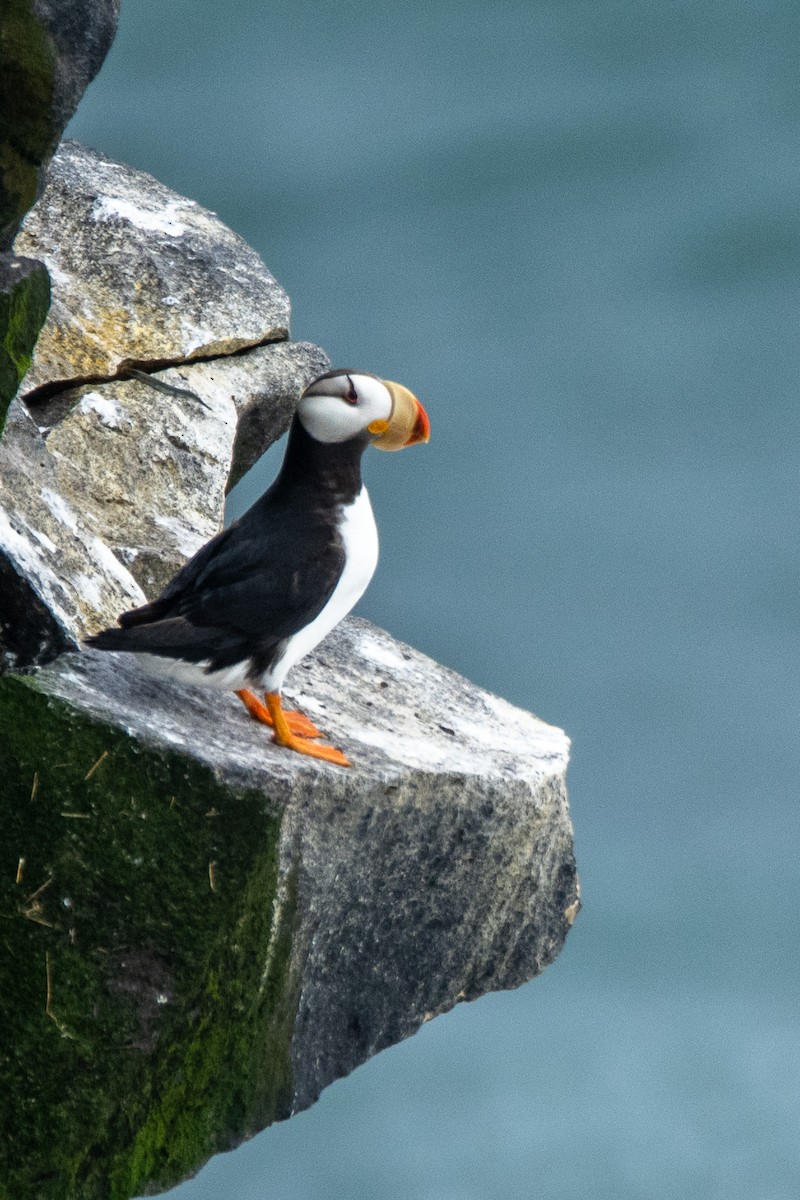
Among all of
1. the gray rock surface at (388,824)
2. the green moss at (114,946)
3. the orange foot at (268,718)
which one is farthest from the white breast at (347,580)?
the green moss at (114,946)

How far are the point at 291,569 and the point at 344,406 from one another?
22.5 inches

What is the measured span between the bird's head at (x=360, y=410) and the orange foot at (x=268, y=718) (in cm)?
86

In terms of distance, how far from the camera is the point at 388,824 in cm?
566

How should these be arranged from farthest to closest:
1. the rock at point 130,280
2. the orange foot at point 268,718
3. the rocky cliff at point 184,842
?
1. the rock at point 130,280
2. the orange foot at point 268,718
3. the rocky cliff at point 184,842

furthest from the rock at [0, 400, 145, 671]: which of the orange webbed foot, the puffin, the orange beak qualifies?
the orange beak

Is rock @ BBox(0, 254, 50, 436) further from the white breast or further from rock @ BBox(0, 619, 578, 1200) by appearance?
the white breast

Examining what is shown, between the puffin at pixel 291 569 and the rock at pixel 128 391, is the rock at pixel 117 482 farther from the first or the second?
the puffin at pixel 291 569

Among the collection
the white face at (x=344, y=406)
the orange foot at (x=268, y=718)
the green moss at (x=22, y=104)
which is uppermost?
the green moss at (x=22, y=104)

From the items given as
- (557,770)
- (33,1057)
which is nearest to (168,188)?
(557,770)

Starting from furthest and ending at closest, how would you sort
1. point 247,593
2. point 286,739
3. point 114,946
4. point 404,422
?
point 404,422 → point 286,739 → point 247,593 → point 114,946

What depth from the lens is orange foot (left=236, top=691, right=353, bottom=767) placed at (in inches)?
215

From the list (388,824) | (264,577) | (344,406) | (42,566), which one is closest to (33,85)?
(344,406)

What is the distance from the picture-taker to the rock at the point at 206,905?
468cm

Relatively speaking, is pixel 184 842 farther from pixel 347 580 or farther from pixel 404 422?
pixel 404 422
